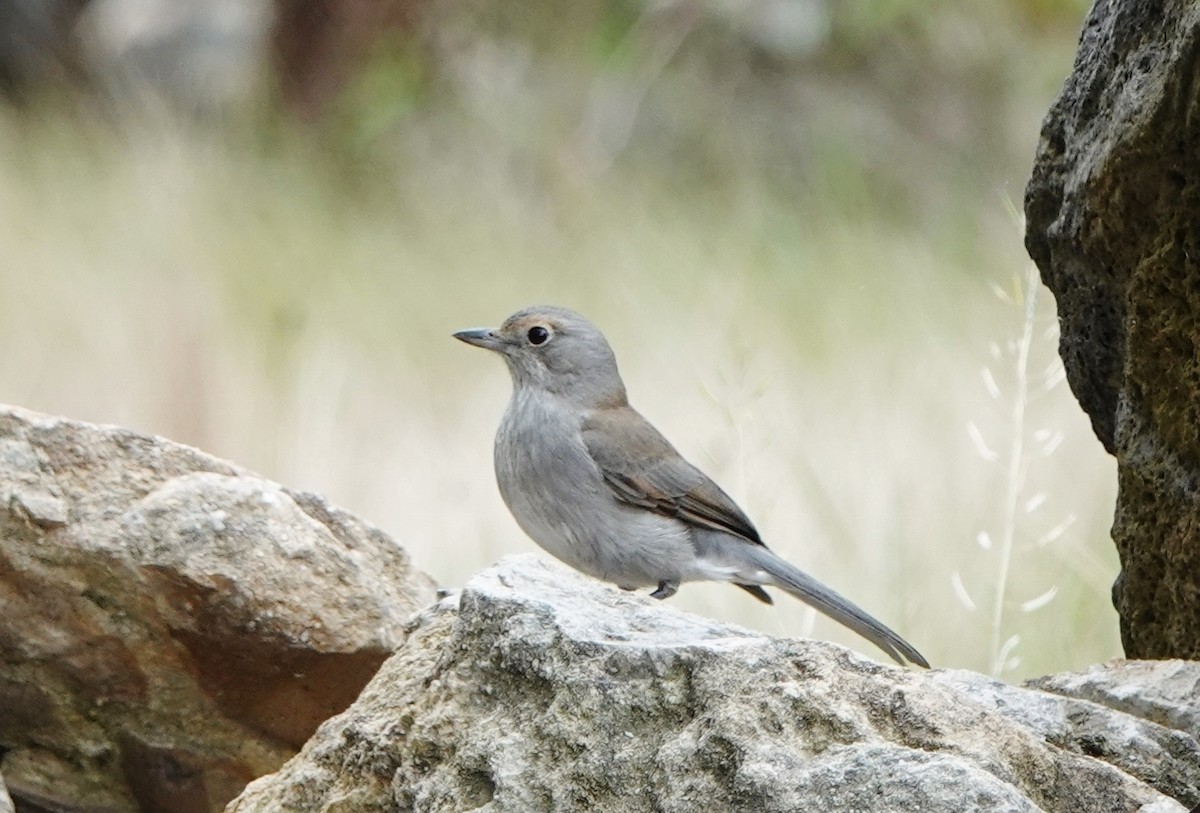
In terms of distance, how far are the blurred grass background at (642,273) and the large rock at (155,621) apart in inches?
64.3

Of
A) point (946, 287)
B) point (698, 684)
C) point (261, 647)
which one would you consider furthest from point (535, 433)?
point (946, 287)

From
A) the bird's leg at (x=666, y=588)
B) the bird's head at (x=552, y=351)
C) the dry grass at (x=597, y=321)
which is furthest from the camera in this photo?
the dry grass at (x=597, y=321)

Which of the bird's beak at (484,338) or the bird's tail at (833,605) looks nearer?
the bird's tail at (833,605)

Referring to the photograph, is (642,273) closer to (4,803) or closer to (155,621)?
(155,621)

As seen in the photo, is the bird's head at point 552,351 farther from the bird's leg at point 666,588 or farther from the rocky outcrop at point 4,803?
the rocky outcrop at point 4,803

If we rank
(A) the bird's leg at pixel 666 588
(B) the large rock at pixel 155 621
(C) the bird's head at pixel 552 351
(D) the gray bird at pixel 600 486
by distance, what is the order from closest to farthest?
(B) the large rock at pixel 155 621 < (D) the gray bird at pixel 600 486 < (A) the bird's leg at pixel 666 588 < (C) the bird's head at pixel 552 351

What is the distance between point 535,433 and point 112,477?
1.56 m

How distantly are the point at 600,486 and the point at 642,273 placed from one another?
4194 mm

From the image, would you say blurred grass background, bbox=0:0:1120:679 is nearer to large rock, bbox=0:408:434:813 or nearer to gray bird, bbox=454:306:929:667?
gray bird, bbox=454:306:929:667

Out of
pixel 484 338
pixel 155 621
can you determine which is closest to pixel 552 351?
pixel 484 338

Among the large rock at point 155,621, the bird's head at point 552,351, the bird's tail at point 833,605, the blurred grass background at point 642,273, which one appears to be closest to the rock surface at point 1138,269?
the blurred grass background at point 642,273

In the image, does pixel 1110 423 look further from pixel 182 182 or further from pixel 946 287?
pixel 182 182

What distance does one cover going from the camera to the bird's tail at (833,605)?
4172 mm

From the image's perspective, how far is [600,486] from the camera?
15.6 ft
